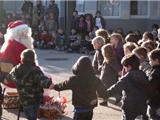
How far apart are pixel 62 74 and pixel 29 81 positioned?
270 inches

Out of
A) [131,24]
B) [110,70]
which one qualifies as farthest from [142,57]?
[131,24]

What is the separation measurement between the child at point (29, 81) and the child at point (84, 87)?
0.45 metres

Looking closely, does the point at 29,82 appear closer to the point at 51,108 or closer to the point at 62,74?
the point at 51,108

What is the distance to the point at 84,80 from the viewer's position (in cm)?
677

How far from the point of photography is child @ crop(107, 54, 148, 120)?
22.4 ft

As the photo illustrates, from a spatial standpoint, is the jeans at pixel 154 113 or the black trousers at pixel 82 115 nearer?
the black trousers at pixel 82 115

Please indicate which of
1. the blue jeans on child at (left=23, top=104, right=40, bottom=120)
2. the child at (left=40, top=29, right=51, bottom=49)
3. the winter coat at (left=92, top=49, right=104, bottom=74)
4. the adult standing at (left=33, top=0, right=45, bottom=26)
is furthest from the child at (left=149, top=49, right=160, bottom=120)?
the adult standing at (left=33, top=0, right=45, bottom=26)

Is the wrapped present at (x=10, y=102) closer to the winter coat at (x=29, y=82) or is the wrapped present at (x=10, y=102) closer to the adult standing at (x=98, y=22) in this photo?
the winter coat at (x=29, y=82)

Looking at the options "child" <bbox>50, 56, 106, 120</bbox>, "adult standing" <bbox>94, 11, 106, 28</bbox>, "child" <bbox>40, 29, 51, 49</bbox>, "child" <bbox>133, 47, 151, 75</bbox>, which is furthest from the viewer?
"child" <bbox>40, 29, 51, 49</bbox>

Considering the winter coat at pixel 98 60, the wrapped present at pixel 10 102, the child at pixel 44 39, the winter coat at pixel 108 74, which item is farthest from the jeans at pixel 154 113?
the child at pixel 44 39

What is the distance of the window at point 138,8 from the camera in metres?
22.6

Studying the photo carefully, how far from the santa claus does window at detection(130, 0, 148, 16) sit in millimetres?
13794

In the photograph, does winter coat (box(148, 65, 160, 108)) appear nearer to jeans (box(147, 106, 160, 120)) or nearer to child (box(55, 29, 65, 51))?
jeans (box(147, 106, 160, 120))

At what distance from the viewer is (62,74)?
1400cm
